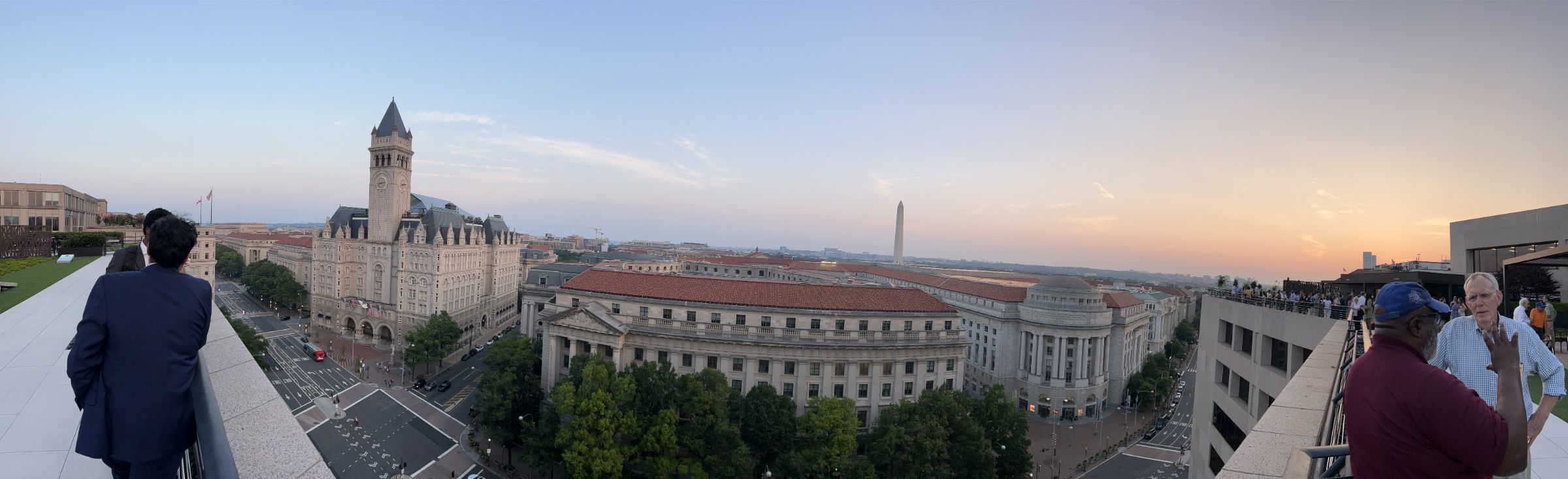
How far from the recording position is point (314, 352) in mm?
65188

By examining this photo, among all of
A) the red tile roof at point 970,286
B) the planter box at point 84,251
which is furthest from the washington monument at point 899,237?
the planter box at point 84,251

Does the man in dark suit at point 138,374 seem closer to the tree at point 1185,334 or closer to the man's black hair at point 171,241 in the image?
the man's black hair at point 171,241

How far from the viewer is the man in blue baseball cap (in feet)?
12.1

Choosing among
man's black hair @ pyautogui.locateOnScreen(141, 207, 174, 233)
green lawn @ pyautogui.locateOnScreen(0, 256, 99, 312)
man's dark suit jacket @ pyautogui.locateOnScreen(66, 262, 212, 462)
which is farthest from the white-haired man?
green lawn @ pyautogui.locateOnScreen(0, 256, 99, 312)

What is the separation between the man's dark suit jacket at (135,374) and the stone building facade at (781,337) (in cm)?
3922

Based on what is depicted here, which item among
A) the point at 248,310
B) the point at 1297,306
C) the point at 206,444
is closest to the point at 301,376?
the point at 248,310

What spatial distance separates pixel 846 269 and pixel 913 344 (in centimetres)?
6927

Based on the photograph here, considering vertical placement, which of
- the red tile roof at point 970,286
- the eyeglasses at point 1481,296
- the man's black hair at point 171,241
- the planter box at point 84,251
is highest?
the man's black hair at point 171,241

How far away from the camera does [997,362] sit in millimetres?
62625

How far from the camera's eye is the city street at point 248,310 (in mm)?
77500

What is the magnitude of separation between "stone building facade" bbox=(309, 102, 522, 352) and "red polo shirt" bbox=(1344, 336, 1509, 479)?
80.4m

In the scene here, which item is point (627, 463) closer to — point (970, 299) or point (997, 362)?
point (997, 362)

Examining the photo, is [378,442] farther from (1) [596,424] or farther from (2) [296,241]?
(2) [296,241]

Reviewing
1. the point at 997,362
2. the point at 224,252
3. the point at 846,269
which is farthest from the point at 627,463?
the point at 224,252
